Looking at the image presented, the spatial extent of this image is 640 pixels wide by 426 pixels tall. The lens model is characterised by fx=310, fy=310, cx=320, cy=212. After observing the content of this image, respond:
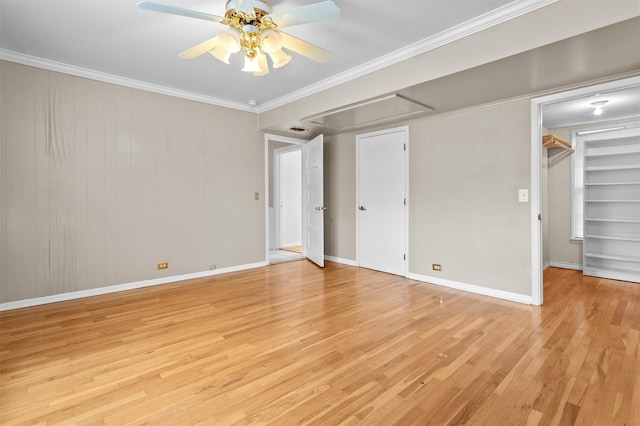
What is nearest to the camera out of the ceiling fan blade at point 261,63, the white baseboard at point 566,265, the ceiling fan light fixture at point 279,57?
the ceiling fan light fixture at point 279,57

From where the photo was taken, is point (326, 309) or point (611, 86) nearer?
point (611, 86)

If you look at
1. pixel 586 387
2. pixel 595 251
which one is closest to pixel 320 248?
pixel 586 387

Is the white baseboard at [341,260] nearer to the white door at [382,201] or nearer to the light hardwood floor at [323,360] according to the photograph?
the white door at [382,201]

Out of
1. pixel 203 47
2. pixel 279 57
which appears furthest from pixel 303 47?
pixel 203 47

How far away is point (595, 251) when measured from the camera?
473 centimetres

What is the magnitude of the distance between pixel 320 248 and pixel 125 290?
279 cm

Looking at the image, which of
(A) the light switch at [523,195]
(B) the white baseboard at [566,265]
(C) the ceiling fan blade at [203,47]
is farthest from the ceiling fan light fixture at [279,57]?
(B) the white baseboard at [566,265]

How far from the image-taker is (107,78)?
3.68 metres

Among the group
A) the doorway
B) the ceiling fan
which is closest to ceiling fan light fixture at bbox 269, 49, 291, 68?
the ceiling fan

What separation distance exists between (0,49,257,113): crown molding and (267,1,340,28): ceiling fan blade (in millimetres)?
2683

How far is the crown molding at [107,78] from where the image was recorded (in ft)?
10.4

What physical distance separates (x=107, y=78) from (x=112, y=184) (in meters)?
1.25

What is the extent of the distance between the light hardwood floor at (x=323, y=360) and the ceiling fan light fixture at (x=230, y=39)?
2211 millimetres

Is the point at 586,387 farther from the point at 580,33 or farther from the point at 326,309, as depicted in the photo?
the point at 580,33
